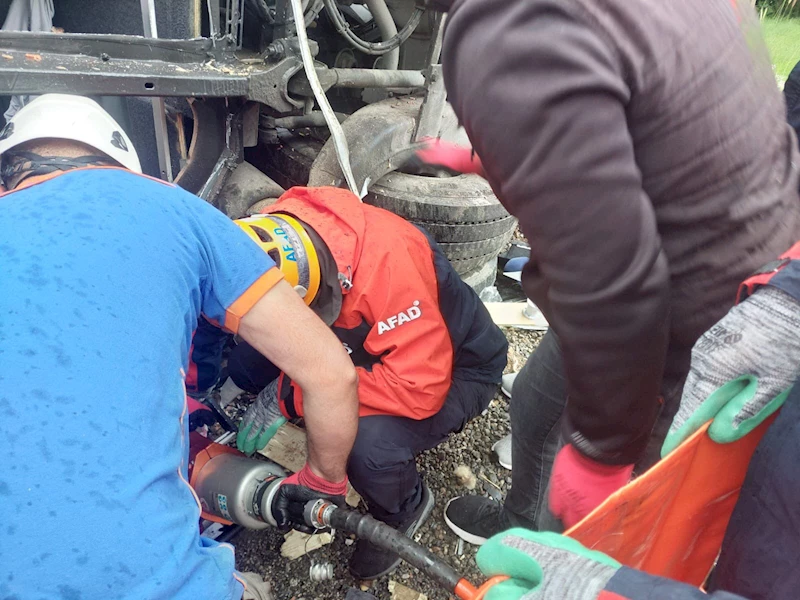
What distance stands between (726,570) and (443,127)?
8.97 feet

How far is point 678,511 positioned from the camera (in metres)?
0.96

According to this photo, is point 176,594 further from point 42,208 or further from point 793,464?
point 793,464

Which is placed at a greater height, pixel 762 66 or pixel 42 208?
pixel 762 66

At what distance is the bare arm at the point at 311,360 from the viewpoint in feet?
4.54

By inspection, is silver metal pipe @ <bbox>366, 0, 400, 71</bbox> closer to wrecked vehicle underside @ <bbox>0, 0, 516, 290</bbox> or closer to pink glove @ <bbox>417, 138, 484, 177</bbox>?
wrecked vehicle underside @ <bbox>0, 0, 516, 290</bbox>

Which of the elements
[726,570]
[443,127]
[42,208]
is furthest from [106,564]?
[443,127]

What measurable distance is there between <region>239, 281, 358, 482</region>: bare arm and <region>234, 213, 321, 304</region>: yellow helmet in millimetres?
222

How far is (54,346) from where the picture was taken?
0.98 m

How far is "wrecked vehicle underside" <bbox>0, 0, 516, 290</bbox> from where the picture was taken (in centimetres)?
230

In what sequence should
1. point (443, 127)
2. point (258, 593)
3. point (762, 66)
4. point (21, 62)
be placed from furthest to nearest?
1. point (443, 127)
2. point (21, 62)
3. point (258, 593)
4. point (762, 66)

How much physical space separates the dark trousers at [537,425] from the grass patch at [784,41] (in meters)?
6.73

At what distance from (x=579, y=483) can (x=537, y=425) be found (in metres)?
0.50

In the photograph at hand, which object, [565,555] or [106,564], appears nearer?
[565,555]

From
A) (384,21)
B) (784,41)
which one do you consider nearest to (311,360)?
(384,21)
